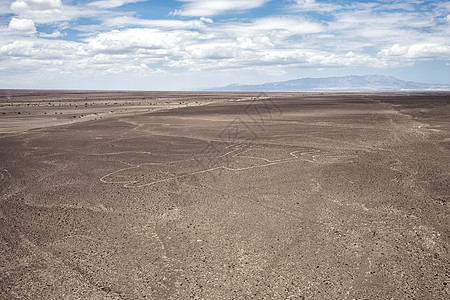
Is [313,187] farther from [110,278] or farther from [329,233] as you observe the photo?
[110,278]

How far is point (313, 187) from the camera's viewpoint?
9.65 m

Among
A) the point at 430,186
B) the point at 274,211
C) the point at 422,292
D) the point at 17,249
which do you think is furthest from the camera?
the point at 430,186

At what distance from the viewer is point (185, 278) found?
5203 mm

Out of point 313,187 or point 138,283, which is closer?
point 138,283

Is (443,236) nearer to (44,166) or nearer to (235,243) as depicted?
(235,243)

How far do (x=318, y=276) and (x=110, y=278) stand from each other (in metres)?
3.17

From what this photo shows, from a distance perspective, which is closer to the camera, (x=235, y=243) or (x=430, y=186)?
(x=235, y=243)

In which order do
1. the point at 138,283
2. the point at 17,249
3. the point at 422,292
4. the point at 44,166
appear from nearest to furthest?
the point at 422,292
the point at 138,283
the point at 17,249
the point at 44,166

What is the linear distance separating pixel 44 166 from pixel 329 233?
1101cm

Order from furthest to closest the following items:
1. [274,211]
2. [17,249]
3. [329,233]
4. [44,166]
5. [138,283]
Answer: [44,166] < [274,211] < [329,233] < [17,249] < [138,283]

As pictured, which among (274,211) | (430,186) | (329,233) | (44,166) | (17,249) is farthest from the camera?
(44,166)

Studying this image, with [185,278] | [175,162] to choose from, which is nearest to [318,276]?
[185,278]

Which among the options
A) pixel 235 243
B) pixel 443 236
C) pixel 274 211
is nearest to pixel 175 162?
pixel 274 211

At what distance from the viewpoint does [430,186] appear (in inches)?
378
